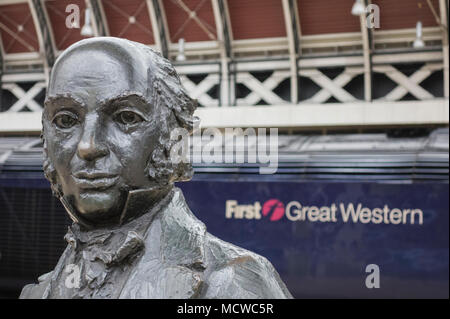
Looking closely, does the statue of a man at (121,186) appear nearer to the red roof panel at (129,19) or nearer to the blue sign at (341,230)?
the blue sign at (341,230)

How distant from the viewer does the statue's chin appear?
5.96ft

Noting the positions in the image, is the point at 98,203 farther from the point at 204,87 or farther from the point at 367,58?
the point at 204,87

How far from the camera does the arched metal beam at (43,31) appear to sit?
1402 centimetres

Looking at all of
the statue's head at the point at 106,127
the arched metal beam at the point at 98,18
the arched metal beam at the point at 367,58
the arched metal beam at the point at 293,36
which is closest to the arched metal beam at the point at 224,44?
the arched metal beam at the point at 293,36

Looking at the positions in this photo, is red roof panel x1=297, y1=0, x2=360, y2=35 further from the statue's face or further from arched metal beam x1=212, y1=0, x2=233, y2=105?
the statue's face

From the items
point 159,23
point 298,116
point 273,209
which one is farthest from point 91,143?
point 159,23

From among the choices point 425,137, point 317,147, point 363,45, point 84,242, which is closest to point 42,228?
point 317,147

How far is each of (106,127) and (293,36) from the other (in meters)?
11.9

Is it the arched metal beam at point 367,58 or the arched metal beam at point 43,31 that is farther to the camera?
the arched metal beam at point 43,31

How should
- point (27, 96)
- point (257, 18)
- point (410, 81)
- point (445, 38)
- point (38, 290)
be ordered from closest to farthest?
point (38, 290) → point (445, 38) → point (410, 81) → point (257, 18) → point (27, 96)

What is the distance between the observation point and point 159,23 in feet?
45.1
